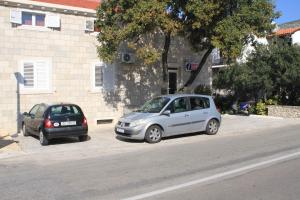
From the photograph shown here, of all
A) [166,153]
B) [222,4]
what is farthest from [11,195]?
[222,4]

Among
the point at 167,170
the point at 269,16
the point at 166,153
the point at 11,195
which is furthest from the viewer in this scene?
the point at 269,16

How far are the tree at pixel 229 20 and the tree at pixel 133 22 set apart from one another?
0.91 meters

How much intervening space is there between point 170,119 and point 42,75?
6.40 meters

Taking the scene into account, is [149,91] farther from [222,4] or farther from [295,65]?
[295,65]

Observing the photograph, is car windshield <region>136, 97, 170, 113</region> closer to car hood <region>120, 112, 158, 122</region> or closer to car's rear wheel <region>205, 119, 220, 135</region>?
car hood <region>120, 112, 158, 122</region>

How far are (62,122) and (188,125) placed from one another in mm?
4424

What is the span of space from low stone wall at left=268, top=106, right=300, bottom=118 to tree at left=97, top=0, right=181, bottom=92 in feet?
26.2

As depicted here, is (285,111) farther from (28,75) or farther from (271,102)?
(28,75)

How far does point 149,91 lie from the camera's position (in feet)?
68.9

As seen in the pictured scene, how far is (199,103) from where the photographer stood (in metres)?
15.1

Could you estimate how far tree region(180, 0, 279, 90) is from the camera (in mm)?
16172

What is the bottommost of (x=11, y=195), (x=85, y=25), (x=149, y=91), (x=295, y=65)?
(x=11, y=195)

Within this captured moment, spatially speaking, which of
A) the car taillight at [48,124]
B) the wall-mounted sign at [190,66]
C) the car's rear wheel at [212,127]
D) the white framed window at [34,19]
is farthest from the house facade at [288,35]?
the car taillight at [48,124]

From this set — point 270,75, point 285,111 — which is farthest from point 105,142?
point 270,75
